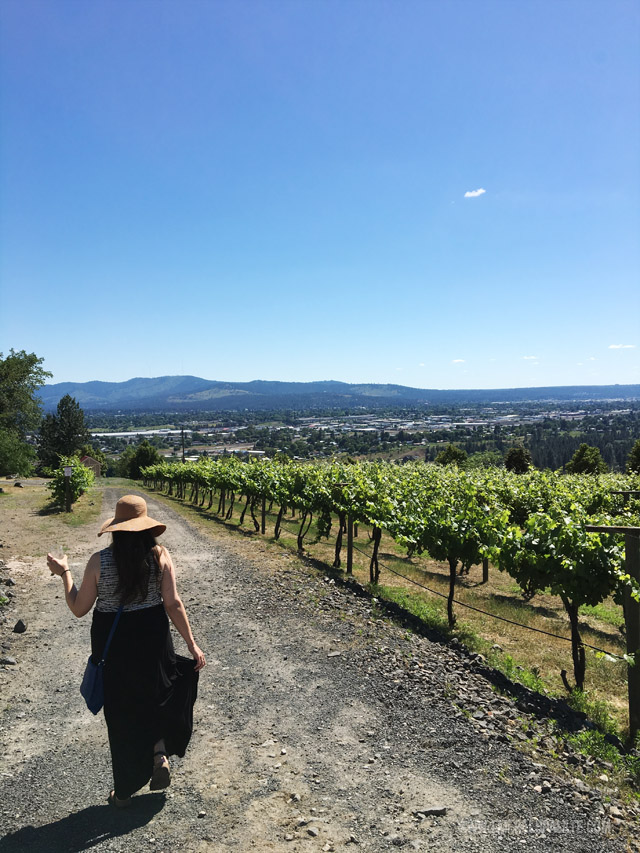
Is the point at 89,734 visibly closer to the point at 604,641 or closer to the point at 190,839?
the point at 190,839

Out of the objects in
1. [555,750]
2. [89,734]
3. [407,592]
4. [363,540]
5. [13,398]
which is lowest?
[363,540]

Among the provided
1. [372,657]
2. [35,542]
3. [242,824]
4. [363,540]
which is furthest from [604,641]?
[35,542]

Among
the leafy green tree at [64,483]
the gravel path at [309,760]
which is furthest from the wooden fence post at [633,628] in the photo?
the leafy green tree at [64,483]

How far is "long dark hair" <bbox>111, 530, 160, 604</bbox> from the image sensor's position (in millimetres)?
3691

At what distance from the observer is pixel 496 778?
449cm

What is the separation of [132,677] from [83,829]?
1066 millimetres

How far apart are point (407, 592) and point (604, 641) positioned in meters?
4.07

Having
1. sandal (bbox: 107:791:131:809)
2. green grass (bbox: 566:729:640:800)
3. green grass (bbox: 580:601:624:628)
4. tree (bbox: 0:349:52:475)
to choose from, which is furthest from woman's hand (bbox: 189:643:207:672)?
tree (bbox: 0:349:52:475)

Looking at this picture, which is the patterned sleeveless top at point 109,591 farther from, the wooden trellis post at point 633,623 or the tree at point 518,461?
the tree at point 518,461

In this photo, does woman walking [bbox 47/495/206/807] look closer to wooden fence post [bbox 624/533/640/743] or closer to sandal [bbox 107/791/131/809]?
sandal [bbox 107/791/131/809]

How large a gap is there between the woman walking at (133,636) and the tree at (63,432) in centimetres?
8154

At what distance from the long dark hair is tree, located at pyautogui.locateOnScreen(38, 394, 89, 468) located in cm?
8165

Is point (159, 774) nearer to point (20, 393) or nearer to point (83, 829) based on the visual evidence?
point (83, 829)

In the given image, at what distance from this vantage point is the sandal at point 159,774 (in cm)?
384
